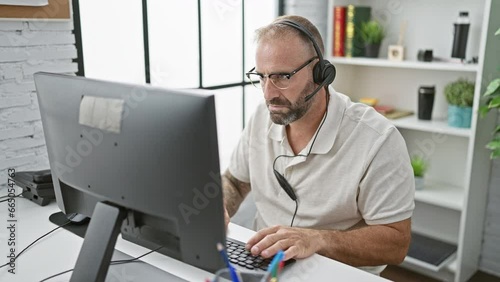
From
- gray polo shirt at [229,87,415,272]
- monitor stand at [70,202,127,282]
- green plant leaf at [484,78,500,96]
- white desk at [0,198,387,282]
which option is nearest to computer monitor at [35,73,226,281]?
monitor stand at [70,202,127,282]

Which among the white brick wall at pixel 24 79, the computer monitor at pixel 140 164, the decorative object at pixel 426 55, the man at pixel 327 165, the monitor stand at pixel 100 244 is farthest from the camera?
the decorative object at pixel 426 55

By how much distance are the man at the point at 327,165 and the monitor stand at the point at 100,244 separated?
1.65 ft

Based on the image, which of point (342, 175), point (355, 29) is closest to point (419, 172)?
point (355, 29)

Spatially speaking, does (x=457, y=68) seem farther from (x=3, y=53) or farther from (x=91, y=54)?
(x=3, y=53)

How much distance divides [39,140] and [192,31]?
99cm

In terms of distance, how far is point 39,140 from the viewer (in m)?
1.85

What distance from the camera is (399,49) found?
8.96 feet

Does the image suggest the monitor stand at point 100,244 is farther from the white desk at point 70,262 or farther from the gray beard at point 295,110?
the gray beard at point 295,110

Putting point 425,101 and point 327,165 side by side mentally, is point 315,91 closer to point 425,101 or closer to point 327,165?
point 327,165

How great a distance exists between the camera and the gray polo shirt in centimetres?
138

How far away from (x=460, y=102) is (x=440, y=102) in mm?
292

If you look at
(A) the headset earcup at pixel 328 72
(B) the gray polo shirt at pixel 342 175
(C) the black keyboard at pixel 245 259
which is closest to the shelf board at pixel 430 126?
(B) the gray polo shirt at pixel 342 175

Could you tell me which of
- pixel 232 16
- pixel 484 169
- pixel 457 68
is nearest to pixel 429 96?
pixel 457 68

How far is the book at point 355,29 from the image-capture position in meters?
2.81
